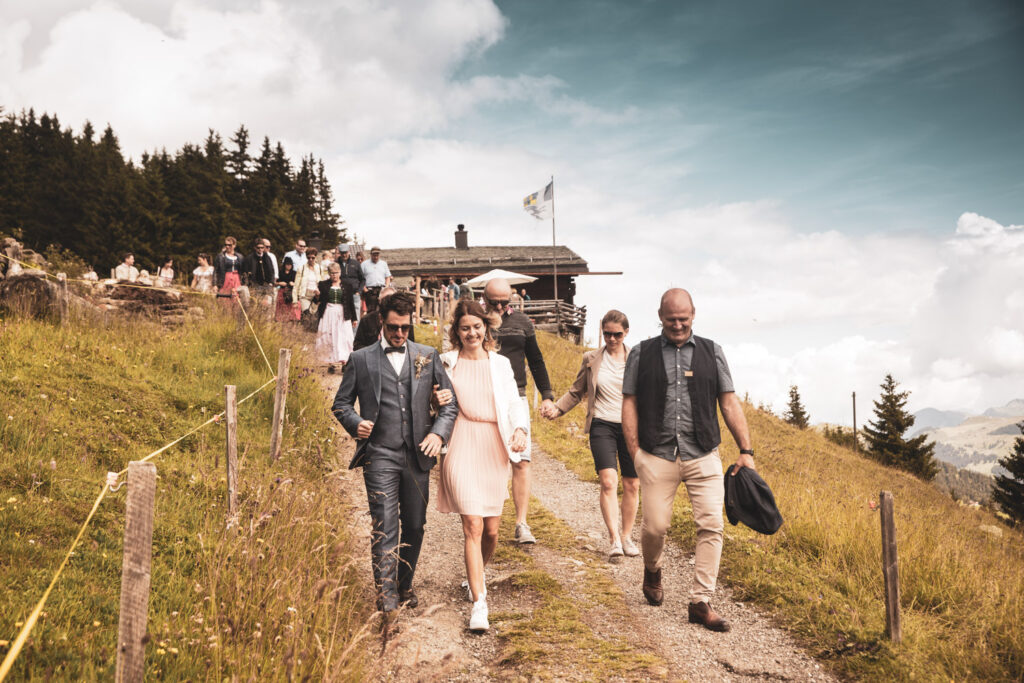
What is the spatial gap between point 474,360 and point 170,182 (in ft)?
149

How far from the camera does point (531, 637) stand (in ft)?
13.0

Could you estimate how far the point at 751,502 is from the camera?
13.2 feet

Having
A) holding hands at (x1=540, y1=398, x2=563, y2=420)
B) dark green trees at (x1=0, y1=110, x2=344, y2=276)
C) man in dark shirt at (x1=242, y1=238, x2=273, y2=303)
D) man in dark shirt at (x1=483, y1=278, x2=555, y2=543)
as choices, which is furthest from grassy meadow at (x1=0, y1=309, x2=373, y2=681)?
dark green trees at (x1=0, y1=110, x2=344, y2=276)

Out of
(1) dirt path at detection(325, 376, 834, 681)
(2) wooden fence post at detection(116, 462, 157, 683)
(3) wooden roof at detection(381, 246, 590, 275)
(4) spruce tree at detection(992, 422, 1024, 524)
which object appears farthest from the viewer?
(3) wooden roof at detection(381, 246, 590, 275)

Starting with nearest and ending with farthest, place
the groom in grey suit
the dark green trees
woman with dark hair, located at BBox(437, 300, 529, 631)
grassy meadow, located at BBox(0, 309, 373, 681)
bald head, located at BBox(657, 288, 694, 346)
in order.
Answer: grassy meadow, located at BBox(0, 309, 373, 681), the groom in grey suit, woman with dark hair, located at BBox(437, 300, 529, 631), bald head, located at BBox(657, 288, 694, 346), the dark green trees

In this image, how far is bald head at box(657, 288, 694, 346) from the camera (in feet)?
14.0

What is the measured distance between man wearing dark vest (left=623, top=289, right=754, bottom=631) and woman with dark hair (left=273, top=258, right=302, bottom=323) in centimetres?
1151

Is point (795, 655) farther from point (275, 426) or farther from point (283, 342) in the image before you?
point (283, 342)

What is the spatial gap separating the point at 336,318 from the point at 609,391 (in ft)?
25.9

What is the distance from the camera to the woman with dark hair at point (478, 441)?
13.2ft

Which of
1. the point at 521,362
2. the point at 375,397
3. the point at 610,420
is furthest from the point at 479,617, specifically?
the point at 521,362

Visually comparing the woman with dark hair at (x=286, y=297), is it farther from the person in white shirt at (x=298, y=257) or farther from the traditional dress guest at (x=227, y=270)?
the traditional dress guest at (x=227, y=270)

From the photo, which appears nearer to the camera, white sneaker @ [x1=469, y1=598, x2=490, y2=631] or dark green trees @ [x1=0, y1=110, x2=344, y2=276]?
white sneaker @ [x1=469, y1=598, x2=490, y2=631]

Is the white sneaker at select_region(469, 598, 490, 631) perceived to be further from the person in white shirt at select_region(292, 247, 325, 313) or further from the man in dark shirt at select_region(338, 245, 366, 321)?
the person in white shirt at select_region(292, 247, 325, 313)
